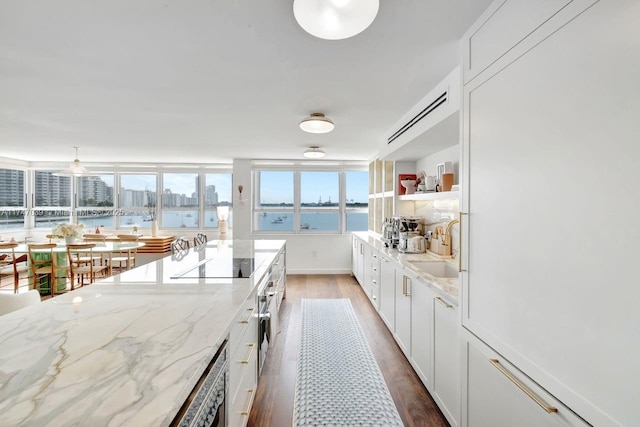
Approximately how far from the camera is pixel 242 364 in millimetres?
1567

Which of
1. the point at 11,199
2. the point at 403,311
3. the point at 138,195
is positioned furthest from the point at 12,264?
the point at 403,311

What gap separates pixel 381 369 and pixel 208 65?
8.70 ft

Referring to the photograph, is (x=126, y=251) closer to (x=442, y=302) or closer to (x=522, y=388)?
(x=442, y=302)

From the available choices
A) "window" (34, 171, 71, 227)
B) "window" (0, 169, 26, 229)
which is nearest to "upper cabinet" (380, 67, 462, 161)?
Answer: "window" (34, 171, 71, 227)

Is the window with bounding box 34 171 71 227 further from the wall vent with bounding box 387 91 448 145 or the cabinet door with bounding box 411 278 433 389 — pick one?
the cabinet door with bounding box 411 278 433 389

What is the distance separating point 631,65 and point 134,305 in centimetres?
198

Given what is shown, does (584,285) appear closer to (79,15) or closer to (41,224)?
(79,15)

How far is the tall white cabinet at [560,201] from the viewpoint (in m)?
0.76

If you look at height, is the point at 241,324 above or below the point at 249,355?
above

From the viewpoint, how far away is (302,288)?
16.1ft

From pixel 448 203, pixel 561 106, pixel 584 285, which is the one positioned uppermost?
pixel 561 106

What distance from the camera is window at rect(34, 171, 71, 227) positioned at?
6363mm

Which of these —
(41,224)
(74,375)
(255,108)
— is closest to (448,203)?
(255,108)

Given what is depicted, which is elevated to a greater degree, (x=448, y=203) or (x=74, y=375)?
(x=448, y=203)
